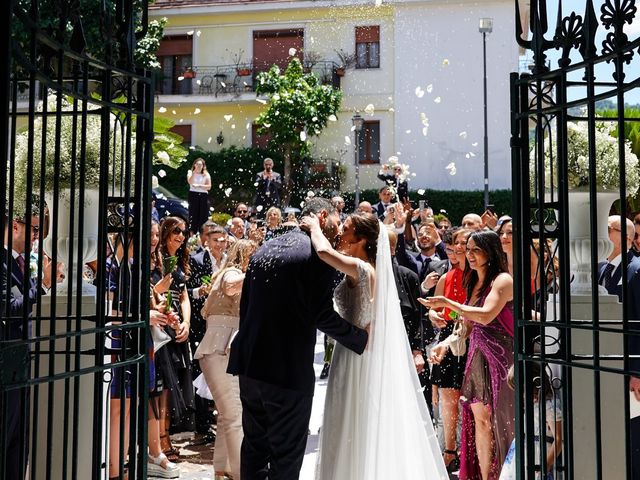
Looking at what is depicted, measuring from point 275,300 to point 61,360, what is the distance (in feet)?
4.26

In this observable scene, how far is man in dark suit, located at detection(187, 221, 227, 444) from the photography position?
7.81 m

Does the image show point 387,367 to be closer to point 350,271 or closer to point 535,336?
point 350,271

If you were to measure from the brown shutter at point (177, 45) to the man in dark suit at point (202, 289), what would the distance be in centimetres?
2327

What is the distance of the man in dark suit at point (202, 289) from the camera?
25.6ft

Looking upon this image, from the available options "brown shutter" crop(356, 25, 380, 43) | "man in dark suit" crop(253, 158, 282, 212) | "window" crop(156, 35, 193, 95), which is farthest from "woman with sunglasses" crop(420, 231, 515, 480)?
"window" crop(156, 35, 193, 95)

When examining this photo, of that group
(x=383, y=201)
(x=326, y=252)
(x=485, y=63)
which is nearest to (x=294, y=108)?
(x=485, y=63)

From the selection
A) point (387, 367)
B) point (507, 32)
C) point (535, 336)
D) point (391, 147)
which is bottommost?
point (387, 367)

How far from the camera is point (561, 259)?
374cm

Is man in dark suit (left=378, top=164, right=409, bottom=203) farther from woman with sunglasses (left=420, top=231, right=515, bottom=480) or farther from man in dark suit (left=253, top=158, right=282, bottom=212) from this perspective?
woman with sunglasses (left=420, top=231, right=515, bottom=480)

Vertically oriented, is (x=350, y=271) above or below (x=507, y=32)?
below

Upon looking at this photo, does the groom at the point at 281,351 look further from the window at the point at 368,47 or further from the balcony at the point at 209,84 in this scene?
the balcony at the point at 209,84

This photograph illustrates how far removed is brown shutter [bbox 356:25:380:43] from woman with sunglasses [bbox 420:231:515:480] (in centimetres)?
2384

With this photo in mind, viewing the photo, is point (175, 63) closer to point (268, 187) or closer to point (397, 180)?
point (268, 187)

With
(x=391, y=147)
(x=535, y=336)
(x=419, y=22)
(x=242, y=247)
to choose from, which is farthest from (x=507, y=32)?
(x=535, y=336)
